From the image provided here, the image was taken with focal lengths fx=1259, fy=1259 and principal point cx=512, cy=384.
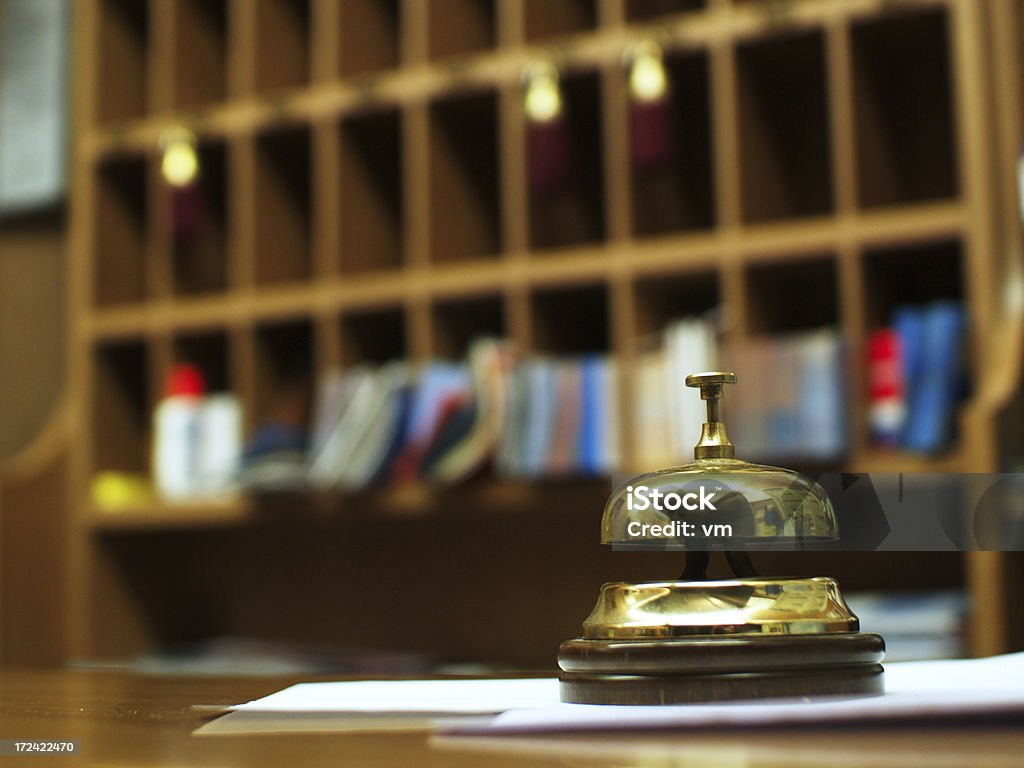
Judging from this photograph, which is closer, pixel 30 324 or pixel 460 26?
pixel 460 26

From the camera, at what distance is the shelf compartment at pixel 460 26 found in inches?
99.2

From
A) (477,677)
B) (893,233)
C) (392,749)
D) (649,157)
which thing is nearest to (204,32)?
(649,157)

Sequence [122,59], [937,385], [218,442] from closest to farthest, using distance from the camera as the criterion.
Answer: [937,385], [218,442], [122,59]

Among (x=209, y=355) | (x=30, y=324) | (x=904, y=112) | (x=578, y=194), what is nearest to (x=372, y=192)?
(x=578, y=194)

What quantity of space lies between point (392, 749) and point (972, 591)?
1528mm

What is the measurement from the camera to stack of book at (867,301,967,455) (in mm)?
1938

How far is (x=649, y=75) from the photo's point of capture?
2.21 metres

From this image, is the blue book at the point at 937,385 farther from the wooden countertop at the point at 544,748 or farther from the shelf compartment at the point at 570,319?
the wooden countertop at the point at 544,748

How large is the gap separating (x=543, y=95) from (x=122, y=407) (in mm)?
1249

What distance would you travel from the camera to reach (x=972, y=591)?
1809 mm

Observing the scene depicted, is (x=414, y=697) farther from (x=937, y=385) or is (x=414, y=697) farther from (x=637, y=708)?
(x=937, y=385)

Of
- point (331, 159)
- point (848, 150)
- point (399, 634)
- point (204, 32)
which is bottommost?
point (399, 634)

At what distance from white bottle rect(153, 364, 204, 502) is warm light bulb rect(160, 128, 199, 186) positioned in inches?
16.9

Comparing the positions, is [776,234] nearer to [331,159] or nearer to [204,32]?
[331,159]
